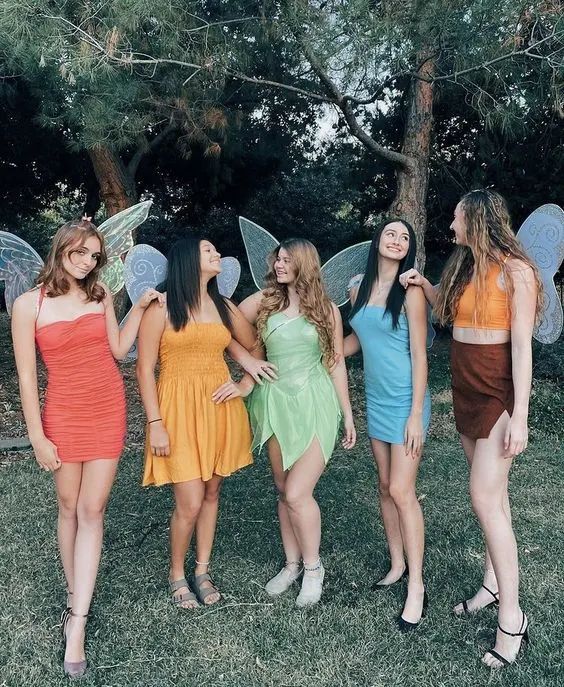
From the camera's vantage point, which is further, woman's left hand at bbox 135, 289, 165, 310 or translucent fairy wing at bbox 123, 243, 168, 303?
translucent fairy wing at bbox 123, 243, 168, 303

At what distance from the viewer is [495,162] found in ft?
27.6

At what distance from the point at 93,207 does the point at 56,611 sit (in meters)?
9.59

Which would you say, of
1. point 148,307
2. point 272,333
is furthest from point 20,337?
point 272,333

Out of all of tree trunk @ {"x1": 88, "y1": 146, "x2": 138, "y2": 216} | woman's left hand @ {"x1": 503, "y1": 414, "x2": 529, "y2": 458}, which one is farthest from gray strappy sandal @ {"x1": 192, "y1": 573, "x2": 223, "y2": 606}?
tree trunk @ {"x1": 88, "y1": 146, "x2": 138, "y2": 216}

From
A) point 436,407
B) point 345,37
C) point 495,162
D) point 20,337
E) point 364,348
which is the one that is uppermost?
point 345,37

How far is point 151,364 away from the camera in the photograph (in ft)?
8.82

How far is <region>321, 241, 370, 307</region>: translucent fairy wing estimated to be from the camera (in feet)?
11.1

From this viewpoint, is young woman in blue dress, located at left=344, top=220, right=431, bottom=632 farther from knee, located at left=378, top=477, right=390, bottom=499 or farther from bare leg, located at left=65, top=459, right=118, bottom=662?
bare leg, located at left=65, top=459, right=118, bottom=662

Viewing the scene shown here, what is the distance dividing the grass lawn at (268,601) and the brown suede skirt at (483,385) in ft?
3.00

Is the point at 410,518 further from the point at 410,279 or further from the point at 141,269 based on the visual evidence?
the point at 141,269

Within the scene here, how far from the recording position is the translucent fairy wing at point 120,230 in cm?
327

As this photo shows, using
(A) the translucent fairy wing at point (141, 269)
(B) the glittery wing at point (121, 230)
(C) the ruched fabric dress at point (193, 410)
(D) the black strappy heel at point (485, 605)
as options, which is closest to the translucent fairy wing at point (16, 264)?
(B) the glittery wing at point (121, 230)

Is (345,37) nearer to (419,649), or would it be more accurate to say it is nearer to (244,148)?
(419,649)

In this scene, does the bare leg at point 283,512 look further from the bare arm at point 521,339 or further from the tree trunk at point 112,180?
the tree trunk at point 112,180
